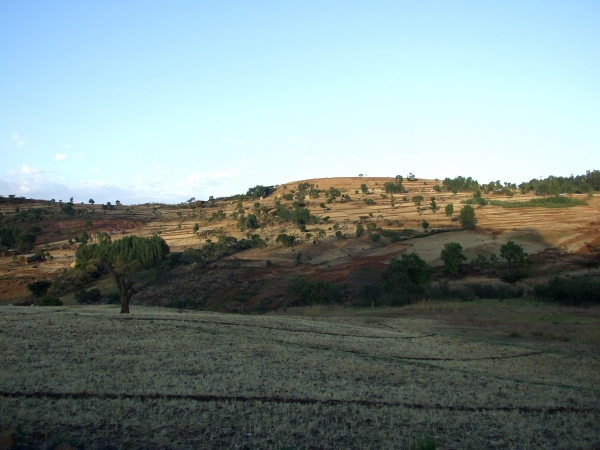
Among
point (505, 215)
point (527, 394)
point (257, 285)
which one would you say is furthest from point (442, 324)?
point (505, 215)

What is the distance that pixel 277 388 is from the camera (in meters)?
13.5

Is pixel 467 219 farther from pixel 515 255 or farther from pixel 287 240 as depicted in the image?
pixel 287 240

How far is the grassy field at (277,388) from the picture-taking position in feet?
32.4

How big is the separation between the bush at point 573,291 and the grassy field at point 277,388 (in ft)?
72.4

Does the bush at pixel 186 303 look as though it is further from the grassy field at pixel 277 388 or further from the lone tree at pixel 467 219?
the lone tree at pixel 467 219

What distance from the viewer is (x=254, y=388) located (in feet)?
43.7

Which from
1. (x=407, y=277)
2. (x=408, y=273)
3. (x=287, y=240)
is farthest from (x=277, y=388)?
(x=287, y=240)

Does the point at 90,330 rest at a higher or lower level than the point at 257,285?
higher

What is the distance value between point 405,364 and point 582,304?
105 feet

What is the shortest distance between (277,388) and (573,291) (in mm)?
39430

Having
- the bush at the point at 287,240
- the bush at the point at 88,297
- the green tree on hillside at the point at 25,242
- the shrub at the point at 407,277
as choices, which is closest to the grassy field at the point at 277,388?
the shrub at the point at 407,277

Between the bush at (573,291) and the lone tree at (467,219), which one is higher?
the lone tree at (467,219)

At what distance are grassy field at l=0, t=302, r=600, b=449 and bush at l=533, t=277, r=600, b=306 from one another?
22.1 m

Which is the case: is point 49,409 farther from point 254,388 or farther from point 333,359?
point 333,359
